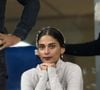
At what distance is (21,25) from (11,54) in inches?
36.7

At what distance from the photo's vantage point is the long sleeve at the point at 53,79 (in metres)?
1.72

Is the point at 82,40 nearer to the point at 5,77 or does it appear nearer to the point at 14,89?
the point at 14,89

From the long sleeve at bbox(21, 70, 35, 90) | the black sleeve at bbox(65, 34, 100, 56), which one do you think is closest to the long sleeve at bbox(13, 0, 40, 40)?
the long sleeve at bbox(21, 70, 35, 90)

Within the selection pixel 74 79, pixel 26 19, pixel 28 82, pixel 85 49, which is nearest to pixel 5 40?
pixel 26 19

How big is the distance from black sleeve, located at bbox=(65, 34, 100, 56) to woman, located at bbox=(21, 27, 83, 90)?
0.87m

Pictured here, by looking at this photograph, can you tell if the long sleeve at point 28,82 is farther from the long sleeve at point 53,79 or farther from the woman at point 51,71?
the long sleeve at point 53,79

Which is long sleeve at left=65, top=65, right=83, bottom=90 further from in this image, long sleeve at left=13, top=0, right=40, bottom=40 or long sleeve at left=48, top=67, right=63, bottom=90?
long sleeve at left=13, top=0, right=40, bottom=40

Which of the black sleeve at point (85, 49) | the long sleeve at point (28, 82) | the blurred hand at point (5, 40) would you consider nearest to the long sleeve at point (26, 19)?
the blurred hand at point (5, 40)

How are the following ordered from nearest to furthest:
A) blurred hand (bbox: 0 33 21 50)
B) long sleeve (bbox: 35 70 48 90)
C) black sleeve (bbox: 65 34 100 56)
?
blurred hand (bbox: 0 33 21 50)
long sleeve (bbox: 35 70 48 90)
black sleeve (bbox: 65 34 100 56)

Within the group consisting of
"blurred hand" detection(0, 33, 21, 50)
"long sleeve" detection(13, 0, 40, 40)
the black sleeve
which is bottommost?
the black sleeve

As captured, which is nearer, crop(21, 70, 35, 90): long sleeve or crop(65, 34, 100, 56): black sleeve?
crop(21, 70, 35, 90): long sleeve

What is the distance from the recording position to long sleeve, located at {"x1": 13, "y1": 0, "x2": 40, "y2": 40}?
172 centimetres

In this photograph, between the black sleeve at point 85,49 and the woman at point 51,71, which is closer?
the woman at point 51,71

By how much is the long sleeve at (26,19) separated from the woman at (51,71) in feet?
0.43
